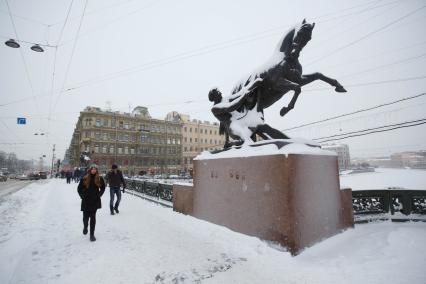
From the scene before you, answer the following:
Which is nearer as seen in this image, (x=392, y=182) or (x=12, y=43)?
(x=12, y=43)

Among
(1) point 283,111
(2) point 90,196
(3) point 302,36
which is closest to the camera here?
(3) point 302,36

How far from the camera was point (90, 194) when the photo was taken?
16.8ft

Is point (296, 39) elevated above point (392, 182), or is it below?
above

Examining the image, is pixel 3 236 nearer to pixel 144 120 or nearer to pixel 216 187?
pixel 216 187

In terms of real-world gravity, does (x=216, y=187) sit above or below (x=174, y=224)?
above

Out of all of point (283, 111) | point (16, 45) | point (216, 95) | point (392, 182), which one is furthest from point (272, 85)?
point (392, 182)

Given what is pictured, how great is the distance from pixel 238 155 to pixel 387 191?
14.2 ft

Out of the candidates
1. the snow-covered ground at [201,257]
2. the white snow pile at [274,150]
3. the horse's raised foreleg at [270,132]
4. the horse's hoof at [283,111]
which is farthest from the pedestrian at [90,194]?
the horse's hoof at [283,111]

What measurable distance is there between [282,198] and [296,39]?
3372 mm

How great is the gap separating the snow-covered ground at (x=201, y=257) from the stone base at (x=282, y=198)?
0.74 feet

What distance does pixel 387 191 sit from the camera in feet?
19.8

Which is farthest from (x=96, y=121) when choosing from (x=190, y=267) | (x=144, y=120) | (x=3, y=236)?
(x=190, y=267)

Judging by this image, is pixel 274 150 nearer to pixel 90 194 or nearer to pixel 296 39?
pixel 296 39

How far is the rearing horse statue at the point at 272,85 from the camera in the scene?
5.01 m
